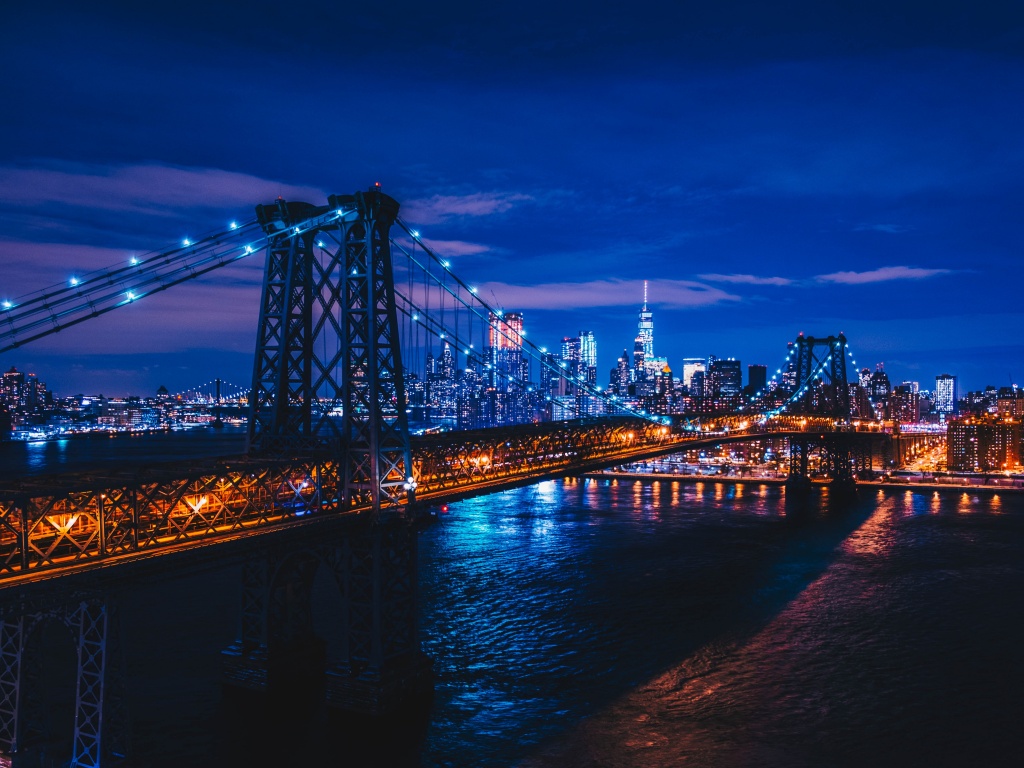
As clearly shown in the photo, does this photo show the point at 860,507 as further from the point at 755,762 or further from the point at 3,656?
the point at 3,656

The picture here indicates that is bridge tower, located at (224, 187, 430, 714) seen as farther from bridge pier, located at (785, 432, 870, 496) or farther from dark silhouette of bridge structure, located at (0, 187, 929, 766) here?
bridge pier, located at (785, 432, 870, 496)

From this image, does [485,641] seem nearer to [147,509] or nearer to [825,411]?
[147,509]

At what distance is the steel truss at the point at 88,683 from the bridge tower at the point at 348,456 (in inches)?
291

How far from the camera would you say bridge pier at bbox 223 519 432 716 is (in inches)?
1019

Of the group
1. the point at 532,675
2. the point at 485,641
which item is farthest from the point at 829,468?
the point at 532,675

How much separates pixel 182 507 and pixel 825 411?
380ft

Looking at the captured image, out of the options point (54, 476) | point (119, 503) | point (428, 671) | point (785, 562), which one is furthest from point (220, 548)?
point (785, 562)

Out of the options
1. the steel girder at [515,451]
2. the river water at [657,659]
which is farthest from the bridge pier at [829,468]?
the steel girder at [515,451]

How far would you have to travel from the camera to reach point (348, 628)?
85.1 ft

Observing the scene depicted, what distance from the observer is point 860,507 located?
86.5 metres

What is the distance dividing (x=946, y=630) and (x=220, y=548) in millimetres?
33304

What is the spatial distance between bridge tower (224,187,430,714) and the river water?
1826 millimetres

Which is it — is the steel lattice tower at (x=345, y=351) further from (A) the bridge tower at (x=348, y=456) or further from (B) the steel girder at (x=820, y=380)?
(B) the steel girder at (x=820, y=380)

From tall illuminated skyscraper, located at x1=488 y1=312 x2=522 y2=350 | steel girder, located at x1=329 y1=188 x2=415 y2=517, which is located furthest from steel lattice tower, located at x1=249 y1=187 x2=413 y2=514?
tall illuminated skyscraper, located at x1=488 y1=312 x2=522 y2=350
